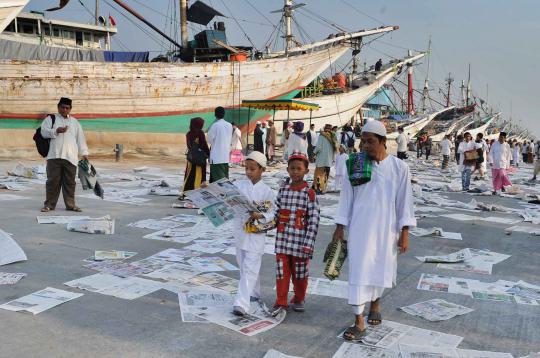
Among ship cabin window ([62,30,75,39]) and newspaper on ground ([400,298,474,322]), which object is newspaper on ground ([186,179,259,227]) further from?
ship cabin window ([62,30,75,39])

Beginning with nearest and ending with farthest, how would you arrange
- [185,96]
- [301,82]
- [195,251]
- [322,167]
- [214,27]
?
1. [195,251]
2. [322,167]
3. [185,96]
4. [214,27]
5. [301,82]

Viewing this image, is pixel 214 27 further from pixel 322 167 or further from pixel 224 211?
pixel 224 211

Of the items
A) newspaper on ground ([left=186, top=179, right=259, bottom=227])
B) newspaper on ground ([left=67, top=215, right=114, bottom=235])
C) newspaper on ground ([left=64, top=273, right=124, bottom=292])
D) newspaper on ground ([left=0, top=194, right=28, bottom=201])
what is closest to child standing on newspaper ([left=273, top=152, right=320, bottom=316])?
newspaper on ground ([left=186, top=179, right=259, bottom=227])

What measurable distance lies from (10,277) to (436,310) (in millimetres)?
3381

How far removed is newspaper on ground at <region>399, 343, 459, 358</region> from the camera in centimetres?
291

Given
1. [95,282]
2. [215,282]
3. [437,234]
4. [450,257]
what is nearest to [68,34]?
[437,234]

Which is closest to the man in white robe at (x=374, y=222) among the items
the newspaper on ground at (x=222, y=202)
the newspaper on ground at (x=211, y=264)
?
the newspaper on ground at (x=222, y=202)

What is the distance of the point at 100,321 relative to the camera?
3287mm

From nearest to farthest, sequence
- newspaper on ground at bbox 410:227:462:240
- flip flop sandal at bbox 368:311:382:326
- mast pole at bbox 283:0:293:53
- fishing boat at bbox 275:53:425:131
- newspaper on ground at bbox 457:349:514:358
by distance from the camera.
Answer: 1. newspaper on ground at bbox 457:349:514:358
2. flip flop sandal at bbox 368:311:382:326
3. newspaper on ground at bbox 410:227:462:240
4. fishing boat at bbox 275:53:425:131
5. mast pole at bbox 283:0:293:53

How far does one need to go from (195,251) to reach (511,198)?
8.68 m

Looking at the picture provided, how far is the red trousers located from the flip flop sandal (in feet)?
1.67

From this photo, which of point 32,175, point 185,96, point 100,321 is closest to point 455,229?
point 100,321

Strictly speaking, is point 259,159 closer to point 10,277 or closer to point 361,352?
point 361,352

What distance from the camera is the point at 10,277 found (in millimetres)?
4078
